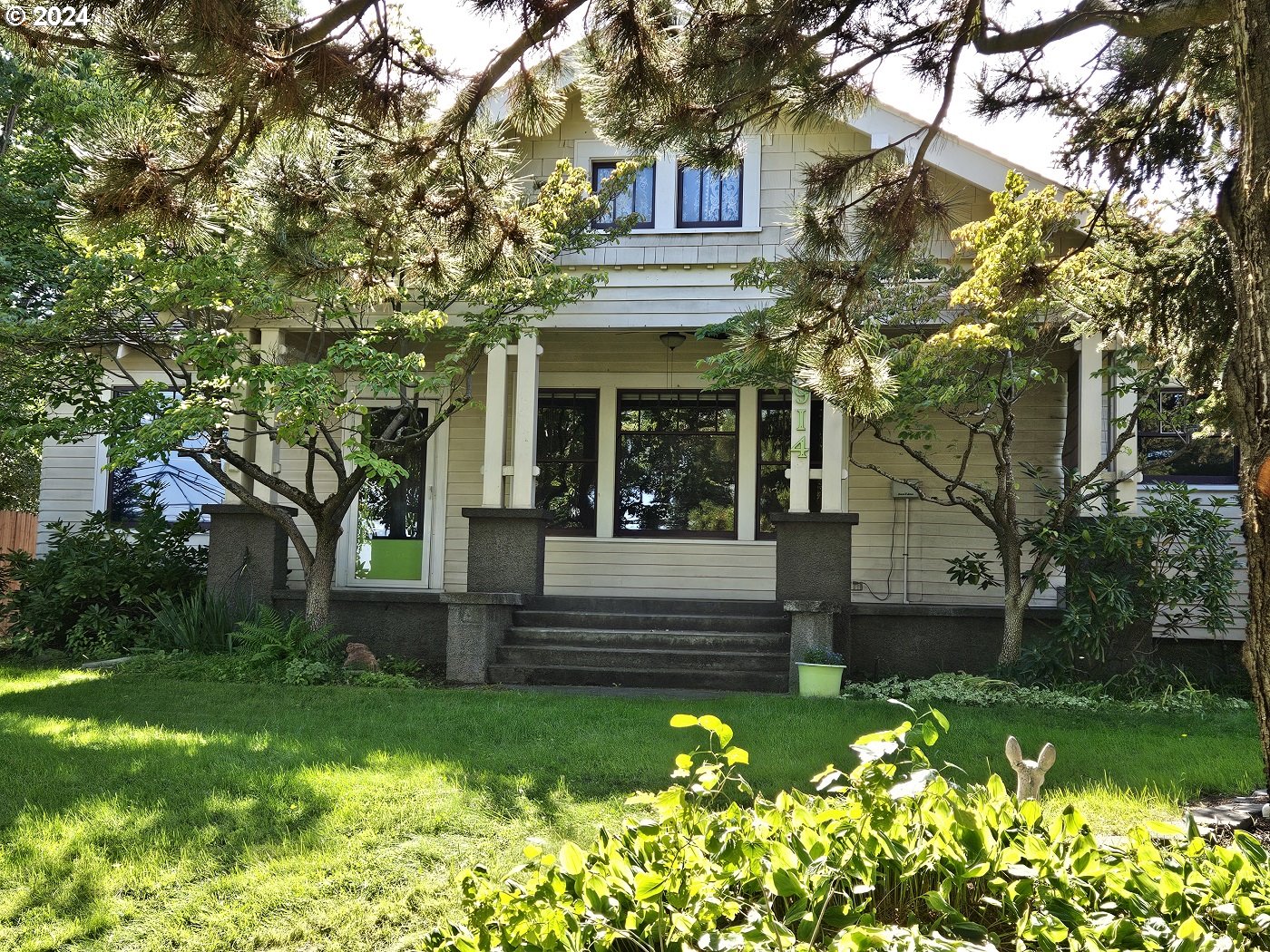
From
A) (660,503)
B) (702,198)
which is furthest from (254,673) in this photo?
(702,198)

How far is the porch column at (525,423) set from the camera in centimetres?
955

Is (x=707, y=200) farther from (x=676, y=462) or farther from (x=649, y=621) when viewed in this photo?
(x=649, y=621)

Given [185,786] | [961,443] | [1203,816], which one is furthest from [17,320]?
[1203,816]

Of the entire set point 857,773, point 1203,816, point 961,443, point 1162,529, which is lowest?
point 1203,816

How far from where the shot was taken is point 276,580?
9.89 m

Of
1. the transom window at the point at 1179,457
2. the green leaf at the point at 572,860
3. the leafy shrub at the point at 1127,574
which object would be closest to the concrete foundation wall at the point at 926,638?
the leafy shrub at the point at 1127,574

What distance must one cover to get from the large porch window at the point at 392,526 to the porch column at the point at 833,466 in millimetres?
4452

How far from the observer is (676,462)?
11250 millimetres

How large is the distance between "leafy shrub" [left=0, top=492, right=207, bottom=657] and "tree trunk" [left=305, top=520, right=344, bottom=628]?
5.28ft

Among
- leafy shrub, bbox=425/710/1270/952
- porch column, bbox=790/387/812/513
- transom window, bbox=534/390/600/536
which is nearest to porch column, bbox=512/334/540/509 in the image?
transom window, bbox=534/390/600/536

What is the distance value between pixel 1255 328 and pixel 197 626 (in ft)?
28.3

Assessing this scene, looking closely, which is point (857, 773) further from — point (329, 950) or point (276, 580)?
point (276, 580)

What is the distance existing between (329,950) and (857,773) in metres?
1.72
